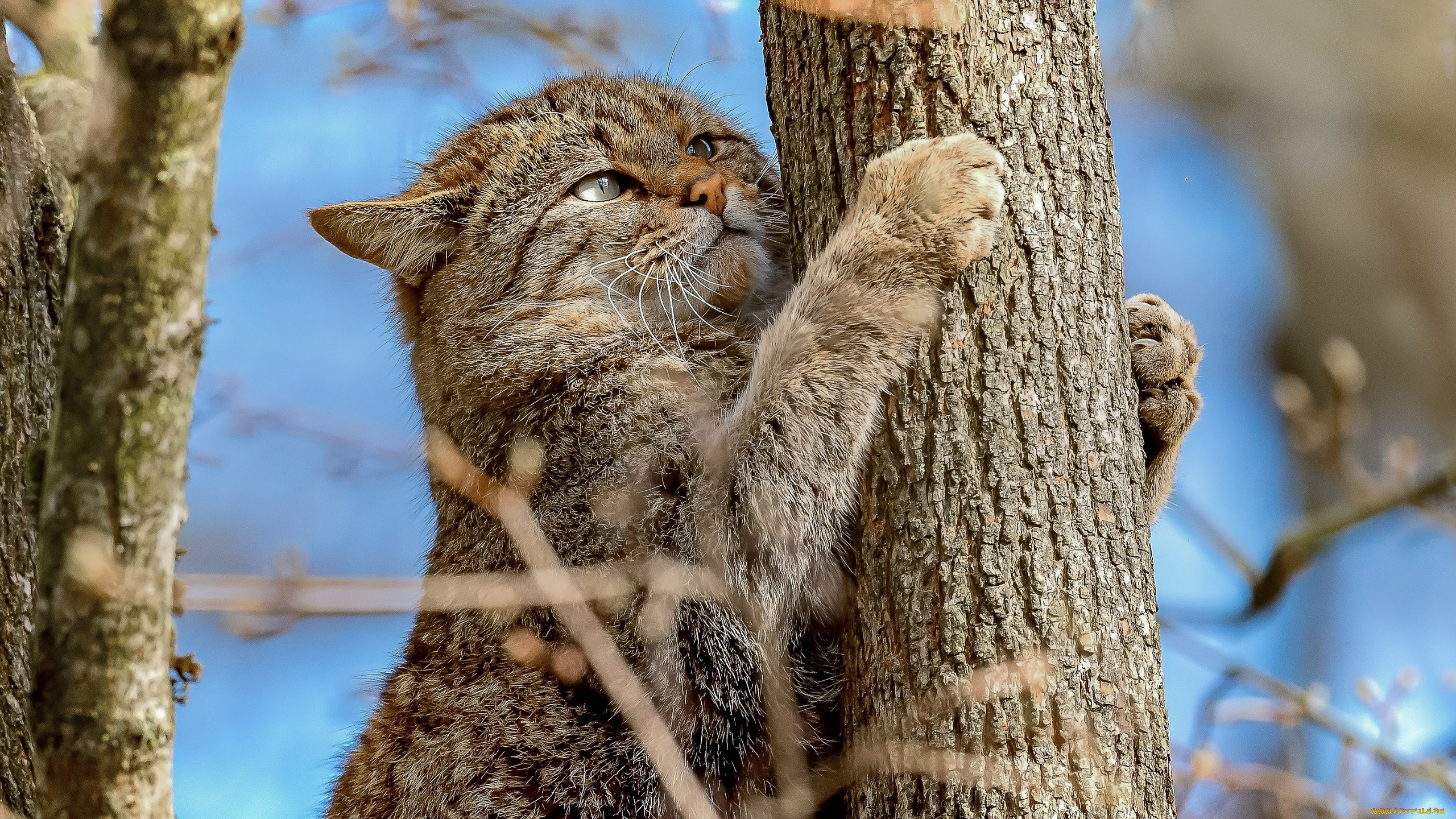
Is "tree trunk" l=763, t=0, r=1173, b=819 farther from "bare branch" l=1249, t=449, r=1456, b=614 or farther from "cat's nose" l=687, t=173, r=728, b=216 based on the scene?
"bare branch" l=1249, t=449, r=1456, b=614

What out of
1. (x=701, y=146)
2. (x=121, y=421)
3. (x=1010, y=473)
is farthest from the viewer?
(x=701, y=146)

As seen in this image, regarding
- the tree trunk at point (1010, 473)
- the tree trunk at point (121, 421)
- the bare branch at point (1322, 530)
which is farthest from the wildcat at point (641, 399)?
the tree trunk at point (121, 421)

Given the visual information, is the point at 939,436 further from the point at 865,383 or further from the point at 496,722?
the point at 496,722

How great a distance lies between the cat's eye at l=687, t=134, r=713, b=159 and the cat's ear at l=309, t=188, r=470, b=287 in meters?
0.82

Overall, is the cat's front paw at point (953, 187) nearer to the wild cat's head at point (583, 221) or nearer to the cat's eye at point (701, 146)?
the wild cat's head at point (583, 221)

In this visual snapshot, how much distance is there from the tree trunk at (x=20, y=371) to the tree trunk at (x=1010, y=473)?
7.05ft

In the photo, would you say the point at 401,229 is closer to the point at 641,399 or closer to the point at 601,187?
the point at 601,187

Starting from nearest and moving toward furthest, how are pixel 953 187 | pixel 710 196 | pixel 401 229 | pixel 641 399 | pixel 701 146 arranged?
pixel 953 187
pixel 641 399
pixel 710 196
pixel 401 229
pixel 701 146

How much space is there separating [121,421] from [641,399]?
5.58ft

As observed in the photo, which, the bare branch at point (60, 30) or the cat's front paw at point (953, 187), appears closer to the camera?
the cat's front paw at point (953, 187)

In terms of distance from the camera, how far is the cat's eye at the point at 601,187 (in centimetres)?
382

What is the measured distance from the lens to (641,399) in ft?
10.7

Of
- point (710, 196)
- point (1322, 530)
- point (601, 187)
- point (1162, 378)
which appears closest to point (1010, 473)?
point (1162, 378)

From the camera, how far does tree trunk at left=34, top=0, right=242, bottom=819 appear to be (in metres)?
1.63
